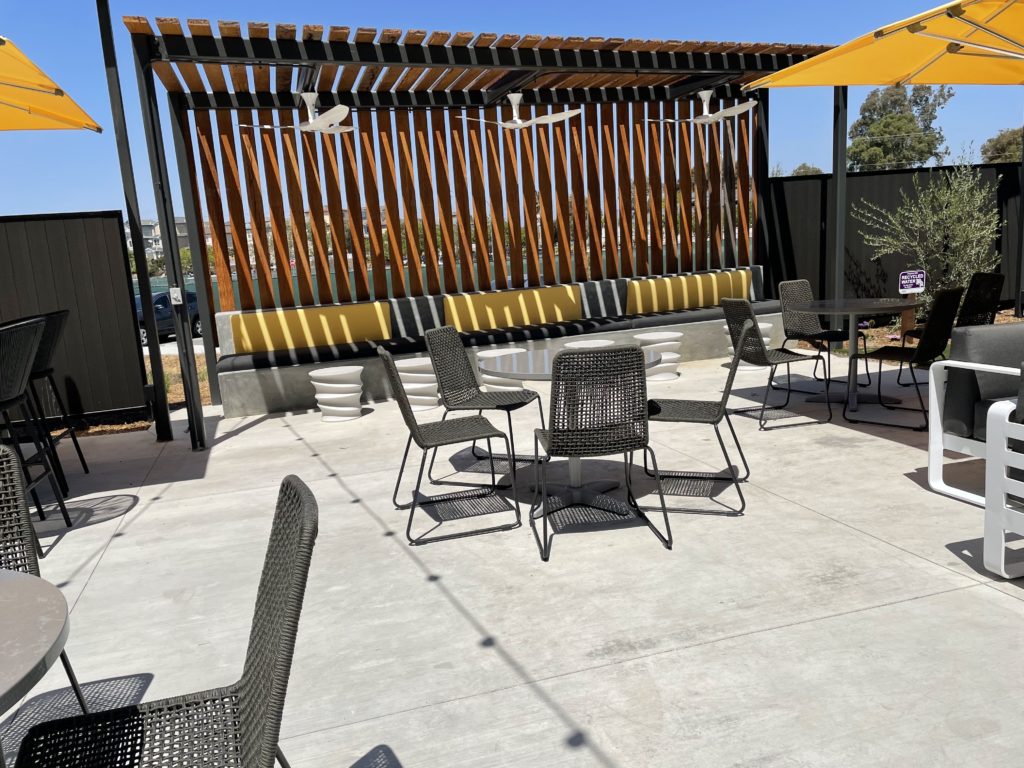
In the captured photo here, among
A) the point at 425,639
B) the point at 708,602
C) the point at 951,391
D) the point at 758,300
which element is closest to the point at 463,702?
the point at 425,639

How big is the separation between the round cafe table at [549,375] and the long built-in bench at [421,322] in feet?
8.73

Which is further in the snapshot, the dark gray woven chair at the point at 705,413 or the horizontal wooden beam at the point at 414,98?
the horizontal wooden beam at the point at 414,98

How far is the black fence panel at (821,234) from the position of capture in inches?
394

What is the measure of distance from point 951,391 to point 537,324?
17.2 feet

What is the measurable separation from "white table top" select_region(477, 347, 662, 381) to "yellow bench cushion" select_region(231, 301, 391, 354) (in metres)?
3.28

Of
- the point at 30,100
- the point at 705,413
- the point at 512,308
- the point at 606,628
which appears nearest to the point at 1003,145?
the point at 512,308

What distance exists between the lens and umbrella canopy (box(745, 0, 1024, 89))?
4.56 meters

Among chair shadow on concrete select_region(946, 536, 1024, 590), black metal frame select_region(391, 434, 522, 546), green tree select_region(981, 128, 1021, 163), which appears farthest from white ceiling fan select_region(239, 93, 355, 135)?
green tree select_region(981, 128, 1021, 163)

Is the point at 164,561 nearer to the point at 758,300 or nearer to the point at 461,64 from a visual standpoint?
the point at 461,64

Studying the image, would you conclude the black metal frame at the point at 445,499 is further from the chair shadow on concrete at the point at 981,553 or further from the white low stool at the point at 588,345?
the chair shadow on concrete at the point at 981,553

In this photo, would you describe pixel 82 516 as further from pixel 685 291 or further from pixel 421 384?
pixel 685 291

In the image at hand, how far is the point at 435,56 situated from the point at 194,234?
2.97 metres

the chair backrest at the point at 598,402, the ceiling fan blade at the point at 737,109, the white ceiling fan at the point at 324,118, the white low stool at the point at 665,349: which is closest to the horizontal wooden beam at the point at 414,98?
the white ceiling fan at the point at 324,118

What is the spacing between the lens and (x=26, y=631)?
1398 millimetres
